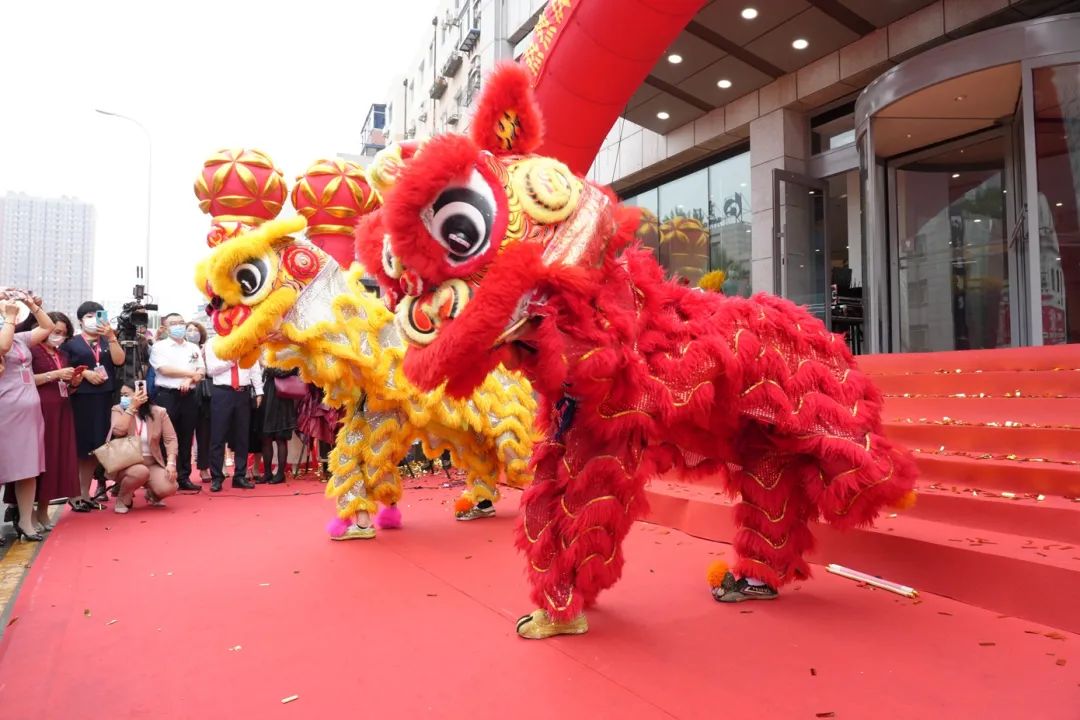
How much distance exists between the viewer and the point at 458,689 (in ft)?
5.63

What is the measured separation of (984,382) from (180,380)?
17.6 ft

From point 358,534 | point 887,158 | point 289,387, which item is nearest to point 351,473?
point 358,534

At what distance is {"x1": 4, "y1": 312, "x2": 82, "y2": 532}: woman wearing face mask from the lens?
381cm

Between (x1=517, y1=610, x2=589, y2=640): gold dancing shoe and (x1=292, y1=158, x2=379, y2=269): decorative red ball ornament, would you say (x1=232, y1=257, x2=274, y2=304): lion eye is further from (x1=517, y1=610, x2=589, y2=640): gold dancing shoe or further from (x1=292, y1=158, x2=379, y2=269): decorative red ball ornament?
(x1=517, y1=610, x2=589, y2=640): gold dancing shoe

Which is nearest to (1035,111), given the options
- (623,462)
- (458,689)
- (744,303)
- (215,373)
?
(744,303)

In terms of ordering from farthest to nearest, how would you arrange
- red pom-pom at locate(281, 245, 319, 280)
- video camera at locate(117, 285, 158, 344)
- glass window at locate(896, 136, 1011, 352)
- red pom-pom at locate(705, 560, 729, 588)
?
glass window at locate(896, 136, 1011, 352) < video camera at locate(117, 285, 158, 344) < red pom-pom at locate(281, 245, 319, 280) < red pom-pom at locate(705, 560, 729, 588)

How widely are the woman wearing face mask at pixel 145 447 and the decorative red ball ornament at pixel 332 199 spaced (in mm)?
1617

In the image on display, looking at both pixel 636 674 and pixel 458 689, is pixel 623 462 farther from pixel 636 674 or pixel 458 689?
pixel 458 689

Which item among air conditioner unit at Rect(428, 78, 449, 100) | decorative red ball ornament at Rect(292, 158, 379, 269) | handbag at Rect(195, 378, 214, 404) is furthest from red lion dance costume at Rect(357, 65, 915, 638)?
air conditioner unit at Rect(428, 78, 449, 100)

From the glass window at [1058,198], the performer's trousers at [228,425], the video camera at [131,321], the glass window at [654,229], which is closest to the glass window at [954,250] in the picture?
the glass window at [1058,198]

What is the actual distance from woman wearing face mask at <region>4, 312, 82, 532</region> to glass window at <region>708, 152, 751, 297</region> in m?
7.23

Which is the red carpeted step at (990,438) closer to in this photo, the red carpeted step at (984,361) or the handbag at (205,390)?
the red carpeted step at (984,361)

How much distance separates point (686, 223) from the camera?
995cm

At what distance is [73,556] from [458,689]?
8.03ft
